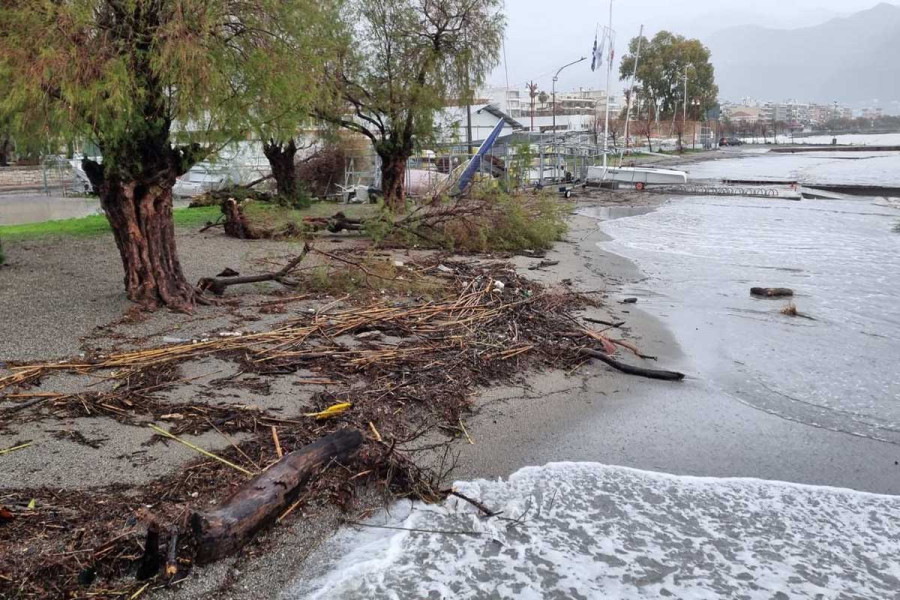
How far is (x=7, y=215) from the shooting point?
26.7 metres

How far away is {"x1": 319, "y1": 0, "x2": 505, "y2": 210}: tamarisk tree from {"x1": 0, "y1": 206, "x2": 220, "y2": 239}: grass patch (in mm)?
5161

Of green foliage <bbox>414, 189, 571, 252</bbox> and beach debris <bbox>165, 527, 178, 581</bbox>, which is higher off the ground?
green foliage <bbox>414, 189, 571, 252</bbox>

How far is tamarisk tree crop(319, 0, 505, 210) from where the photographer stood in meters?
21.6

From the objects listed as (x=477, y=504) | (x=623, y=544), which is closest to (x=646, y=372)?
(x=623, y=544)

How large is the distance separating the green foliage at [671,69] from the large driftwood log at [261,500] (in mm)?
108406

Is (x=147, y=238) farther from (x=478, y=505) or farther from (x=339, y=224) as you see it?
(x=339, y=224)

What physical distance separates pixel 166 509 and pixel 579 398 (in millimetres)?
4350

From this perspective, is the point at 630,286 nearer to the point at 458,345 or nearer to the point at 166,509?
the point at 458,345

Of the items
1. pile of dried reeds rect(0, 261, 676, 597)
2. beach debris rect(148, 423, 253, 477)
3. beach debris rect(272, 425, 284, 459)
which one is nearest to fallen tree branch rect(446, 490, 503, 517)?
pile of dried reeds rect(0, 261, 676, 597)

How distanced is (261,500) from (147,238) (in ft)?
19.6

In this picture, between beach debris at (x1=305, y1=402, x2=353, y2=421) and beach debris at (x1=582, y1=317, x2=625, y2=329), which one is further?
beach debris at (x1=582, y1=317, x2=625, y2=329)

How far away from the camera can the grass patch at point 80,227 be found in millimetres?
17094

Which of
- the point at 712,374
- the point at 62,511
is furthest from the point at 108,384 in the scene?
the point at 712,374

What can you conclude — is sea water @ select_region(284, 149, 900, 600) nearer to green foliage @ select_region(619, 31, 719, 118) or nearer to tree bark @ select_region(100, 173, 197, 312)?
tree bark @ select_region(100, 173, 197, 312)
